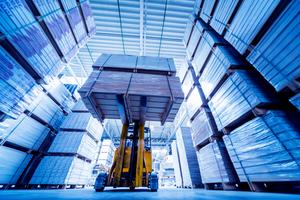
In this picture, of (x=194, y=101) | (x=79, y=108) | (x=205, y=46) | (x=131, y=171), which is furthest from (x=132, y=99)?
(x=79, y=108)

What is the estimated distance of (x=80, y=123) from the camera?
25.2 ft

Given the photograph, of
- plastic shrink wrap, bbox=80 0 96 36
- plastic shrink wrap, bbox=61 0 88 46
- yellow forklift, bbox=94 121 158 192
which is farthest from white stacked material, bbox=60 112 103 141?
plastic shrink wrap, bbox=80 0 96 36

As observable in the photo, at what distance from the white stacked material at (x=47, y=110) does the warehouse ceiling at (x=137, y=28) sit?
157 inches

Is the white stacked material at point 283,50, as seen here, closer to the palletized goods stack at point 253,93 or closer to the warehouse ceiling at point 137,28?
the palletized goods stack at point 253,93

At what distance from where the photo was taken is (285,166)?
2.51 m

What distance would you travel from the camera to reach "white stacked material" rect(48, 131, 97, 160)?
22.0ft

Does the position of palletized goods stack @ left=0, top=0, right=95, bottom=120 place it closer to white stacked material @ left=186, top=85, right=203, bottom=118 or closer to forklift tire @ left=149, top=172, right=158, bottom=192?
forklift tire @ left=149, top=172, right=158, bottom=192

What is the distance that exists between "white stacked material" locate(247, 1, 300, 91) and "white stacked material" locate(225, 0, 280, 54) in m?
0.38

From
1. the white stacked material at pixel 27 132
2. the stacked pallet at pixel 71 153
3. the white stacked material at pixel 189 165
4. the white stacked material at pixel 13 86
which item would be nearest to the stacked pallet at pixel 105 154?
the stacked pallet at pixel 71 153

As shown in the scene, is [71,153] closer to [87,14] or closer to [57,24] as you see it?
[57,24]

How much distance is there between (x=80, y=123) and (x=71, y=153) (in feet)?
5.35

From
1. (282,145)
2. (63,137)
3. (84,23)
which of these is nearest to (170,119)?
(282,145)

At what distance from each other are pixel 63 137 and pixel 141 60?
580 centimetres

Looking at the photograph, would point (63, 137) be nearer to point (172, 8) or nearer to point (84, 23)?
point (84, 23)
